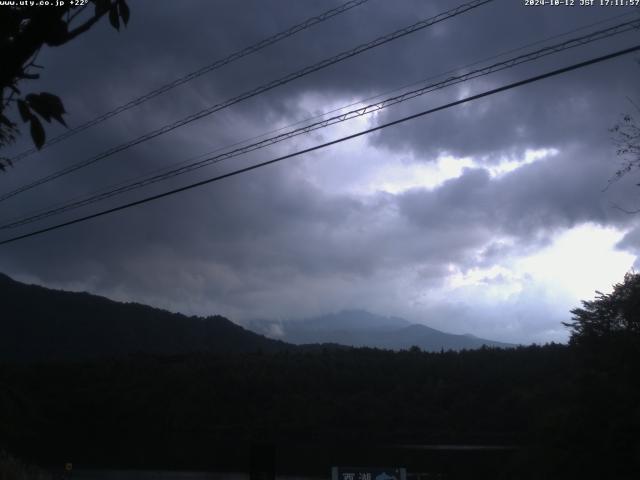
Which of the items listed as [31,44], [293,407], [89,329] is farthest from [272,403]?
[31,44]

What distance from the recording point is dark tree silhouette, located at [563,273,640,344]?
A: 72.6ft

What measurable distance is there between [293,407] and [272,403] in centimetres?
253

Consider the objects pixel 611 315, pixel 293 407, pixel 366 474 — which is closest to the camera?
pixel 366 474

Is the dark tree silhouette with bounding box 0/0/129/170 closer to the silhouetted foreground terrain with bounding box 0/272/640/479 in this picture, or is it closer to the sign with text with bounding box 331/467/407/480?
the sign with text with bounding box 331/467/407/480

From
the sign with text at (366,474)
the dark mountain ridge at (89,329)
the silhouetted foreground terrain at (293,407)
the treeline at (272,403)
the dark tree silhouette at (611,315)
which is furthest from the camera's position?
the dark mountain ridge at (89,329)

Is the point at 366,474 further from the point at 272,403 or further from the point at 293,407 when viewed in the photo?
the point at 272,403

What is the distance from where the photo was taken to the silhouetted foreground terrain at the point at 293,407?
43.2 meters

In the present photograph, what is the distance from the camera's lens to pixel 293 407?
67375 mm

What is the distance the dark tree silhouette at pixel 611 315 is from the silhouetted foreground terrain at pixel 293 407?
4.55 meters

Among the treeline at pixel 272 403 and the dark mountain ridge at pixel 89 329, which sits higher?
the dark mountain ridge at pixel 89 329

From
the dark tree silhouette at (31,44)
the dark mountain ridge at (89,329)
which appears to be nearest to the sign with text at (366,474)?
the dark tree silhouette at (31,44)

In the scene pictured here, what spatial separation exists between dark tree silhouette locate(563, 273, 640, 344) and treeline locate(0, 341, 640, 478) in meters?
7.09

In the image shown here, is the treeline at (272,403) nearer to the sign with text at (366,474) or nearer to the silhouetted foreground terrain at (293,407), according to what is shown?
the silhouetted foreground terrain at (293,407)

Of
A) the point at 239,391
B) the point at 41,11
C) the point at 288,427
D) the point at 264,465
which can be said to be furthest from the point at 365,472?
the point at 239,391
